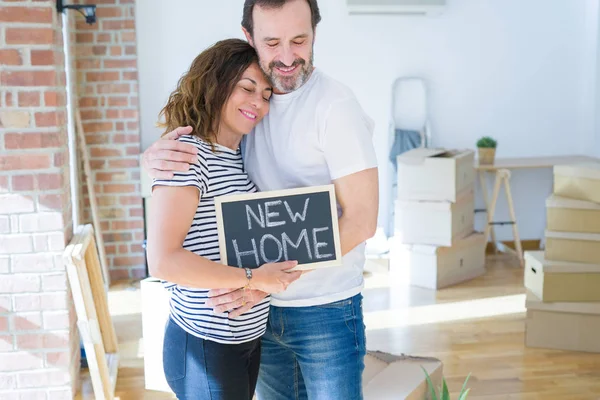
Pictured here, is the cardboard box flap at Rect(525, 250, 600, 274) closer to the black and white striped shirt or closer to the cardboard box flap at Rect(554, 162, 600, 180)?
the cardboard box flap at Rect(554, 162, 600, 180)

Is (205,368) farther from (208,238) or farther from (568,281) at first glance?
(568,281)

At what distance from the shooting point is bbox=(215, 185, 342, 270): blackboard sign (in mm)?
1591

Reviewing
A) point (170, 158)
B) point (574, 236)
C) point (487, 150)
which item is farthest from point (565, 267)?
point (170, 158)

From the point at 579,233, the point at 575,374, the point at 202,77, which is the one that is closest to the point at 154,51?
the point at 579,233

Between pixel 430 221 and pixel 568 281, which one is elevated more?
pixel 430 221

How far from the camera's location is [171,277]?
1508mm

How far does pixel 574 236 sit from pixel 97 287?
7.83 ft

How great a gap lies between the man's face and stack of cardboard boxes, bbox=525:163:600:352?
2548 millimetres

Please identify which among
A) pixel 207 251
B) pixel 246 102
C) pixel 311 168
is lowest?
pixel 207 251

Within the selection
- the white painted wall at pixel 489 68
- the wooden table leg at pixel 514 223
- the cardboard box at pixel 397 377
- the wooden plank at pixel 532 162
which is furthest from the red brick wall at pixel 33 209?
the wooden table leg at pixel 514 223

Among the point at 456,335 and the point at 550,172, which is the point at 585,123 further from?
the point at 456,335

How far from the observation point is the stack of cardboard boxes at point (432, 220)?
16.1 feet

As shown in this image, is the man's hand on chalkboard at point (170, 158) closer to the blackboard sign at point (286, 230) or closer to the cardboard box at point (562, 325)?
the blackboard sign at point (286, 230)

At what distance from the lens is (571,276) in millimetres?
3803
